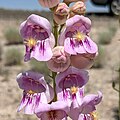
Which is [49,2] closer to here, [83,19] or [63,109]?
[83,19]

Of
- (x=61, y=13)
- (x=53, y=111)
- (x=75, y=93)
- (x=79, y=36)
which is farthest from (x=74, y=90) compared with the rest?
(x=61, y=13)

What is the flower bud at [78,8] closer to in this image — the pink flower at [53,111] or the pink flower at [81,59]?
the pink flower at [81,59]

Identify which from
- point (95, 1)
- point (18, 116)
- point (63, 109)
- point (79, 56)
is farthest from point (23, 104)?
point (95, 1)

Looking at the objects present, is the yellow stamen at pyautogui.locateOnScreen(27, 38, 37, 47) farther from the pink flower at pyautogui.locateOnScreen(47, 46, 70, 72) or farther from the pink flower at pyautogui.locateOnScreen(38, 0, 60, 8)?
the pink flower at pyautogui.locateOnScreen(38, 0, 60, 8)

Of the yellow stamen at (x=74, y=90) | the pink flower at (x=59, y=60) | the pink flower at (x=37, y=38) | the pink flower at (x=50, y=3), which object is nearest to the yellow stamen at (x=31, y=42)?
the pink flower at (x=37, y=38)

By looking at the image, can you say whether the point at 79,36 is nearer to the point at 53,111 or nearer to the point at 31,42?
the point at 31,42

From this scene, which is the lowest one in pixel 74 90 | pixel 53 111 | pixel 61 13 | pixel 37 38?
pixel 53 111

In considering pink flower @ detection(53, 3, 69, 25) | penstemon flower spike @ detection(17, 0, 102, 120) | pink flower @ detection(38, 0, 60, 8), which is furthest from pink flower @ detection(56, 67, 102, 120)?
pink flower @ detection(38, 0, 60, 8)
